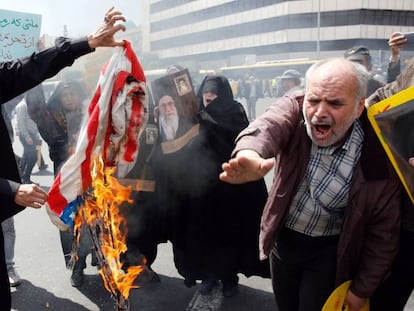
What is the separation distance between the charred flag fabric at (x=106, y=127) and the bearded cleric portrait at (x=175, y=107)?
0.75 m

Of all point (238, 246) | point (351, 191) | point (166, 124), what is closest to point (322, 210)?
point (351, 191)

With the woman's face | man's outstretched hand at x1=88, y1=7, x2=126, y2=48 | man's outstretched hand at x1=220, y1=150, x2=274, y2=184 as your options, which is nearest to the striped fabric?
man's outstretched hand at x1=220, y1=150, x2=274, y2=184

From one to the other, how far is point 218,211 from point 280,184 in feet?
4.98

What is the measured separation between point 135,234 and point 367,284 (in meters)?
2.14

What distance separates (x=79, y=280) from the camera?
370 cm

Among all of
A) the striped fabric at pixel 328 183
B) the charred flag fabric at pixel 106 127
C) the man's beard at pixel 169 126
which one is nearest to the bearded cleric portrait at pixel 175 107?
the man's beard at pixel 169 126

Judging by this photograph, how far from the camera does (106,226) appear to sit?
97.0 inches

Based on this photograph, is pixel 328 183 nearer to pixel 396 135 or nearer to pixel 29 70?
pixel 396 135

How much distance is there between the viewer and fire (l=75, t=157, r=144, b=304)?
241cm

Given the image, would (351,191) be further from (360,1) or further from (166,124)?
(360,1)

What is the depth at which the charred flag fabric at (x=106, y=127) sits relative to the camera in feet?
8.26

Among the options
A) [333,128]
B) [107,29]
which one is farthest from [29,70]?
[333,128]

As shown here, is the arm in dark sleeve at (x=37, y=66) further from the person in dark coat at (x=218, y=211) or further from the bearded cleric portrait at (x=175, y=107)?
the person in dark coat at (x=218, y=211)

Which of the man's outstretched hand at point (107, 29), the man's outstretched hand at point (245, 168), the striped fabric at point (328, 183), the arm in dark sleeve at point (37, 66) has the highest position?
the man's outstretched hand at point (107, 29)
